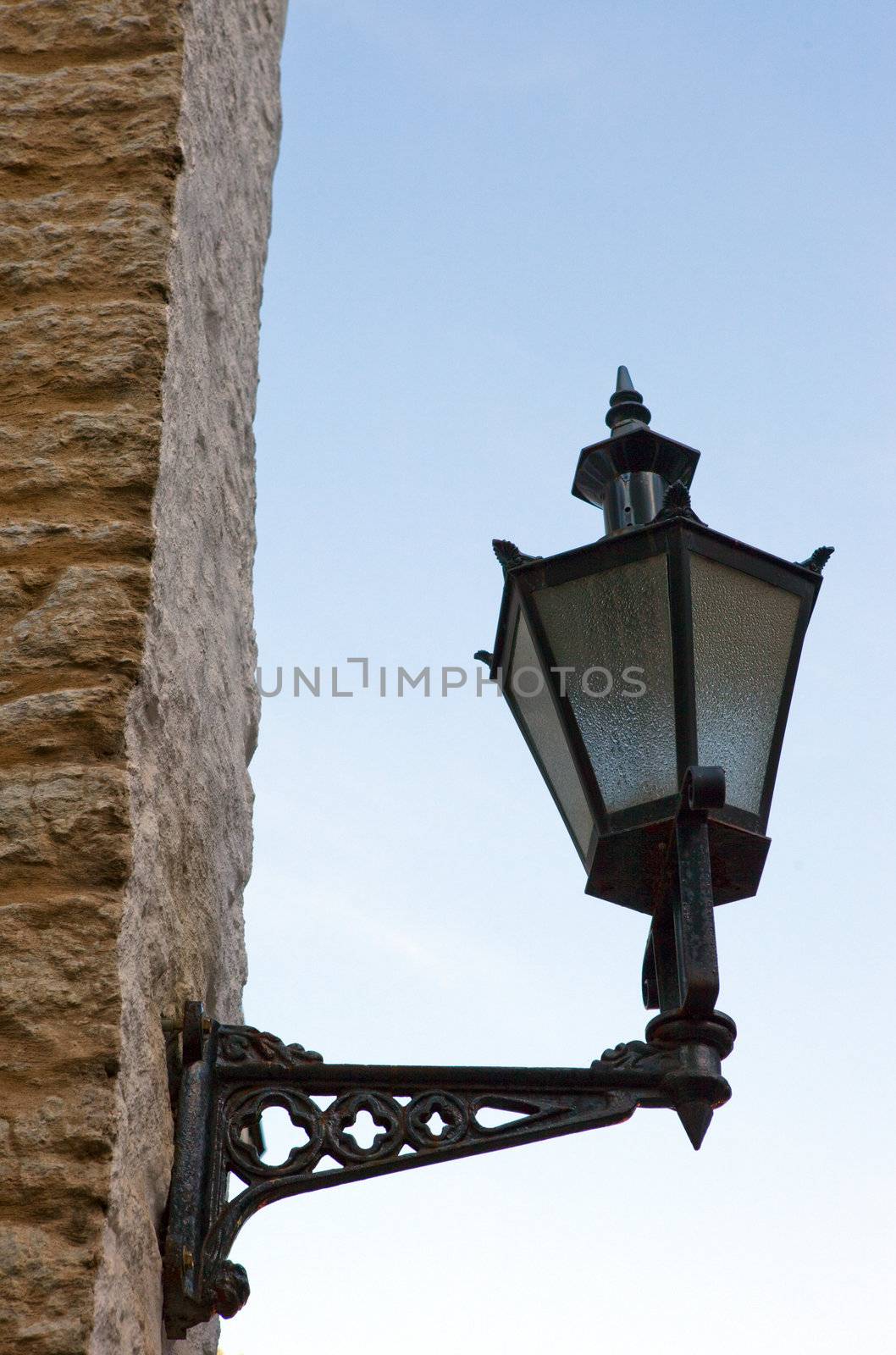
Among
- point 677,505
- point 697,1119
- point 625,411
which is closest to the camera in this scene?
point 697,1119

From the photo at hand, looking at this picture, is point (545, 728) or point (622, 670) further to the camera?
point (545, 728)

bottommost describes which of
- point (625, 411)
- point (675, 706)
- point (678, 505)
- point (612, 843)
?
point (612, 843)

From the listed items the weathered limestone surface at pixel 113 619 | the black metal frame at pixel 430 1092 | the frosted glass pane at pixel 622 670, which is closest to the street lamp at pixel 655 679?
the frosted glass pane at pixel 622 670

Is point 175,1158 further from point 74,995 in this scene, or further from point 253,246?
point 253,246

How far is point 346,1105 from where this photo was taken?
8.21 feet

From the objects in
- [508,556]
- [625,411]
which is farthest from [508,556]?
[625,411]

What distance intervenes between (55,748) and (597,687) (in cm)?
85

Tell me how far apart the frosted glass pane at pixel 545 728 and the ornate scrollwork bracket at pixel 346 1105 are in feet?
1.26

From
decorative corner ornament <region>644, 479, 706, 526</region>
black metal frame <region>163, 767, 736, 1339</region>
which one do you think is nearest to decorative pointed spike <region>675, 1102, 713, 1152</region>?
black metal frame <region>163, 767, 736, 1339</region>

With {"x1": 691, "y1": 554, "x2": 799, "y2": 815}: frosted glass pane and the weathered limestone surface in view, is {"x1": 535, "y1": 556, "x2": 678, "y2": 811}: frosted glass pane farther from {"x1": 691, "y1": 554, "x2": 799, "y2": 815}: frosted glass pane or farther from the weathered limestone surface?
the weathered limestone surface

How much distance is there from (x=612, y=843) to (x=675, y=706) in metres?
0.23

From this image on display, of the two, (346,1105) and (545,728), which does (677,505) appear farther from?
(346,1105)

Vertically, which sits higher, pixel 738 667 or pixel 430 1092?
pixel 738 667

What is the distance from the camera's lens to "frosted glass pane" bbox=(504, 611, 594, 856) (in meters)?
2.71
